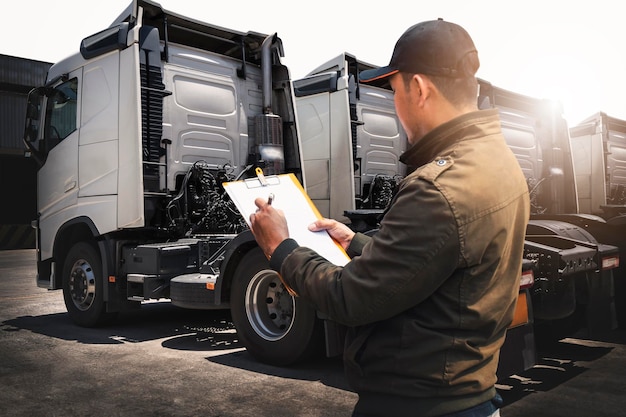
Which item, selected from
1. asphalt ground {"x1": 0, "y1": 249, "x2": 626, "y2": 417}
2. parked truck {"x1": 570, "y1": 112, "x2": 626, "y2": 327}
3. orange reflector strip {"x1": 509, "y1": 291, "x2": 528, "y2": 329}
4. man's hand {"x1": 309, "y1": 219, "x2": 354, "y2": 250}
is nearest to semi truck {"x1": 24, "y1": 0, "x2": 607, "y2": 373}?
asphalt ground {"x1": 0, "y1": 249, "x2": 626, "y2": 417}

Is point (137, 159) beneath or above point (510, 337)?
above

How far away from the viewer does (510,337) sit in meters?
4.50

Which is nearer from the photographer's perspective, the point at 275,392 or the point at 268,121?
the point at 275,392

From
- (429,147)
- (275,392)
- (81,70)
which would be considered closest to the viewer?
(429,147)

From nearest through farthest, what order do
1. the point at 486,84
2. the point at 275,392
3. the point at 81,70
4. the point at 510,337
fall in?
the point at 510,337 < the point at 275,392 < the point at 81,70 < the point at 486,84

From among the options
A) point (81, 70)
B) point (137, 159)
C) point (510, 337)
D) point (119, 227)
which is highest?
point (81, 70)

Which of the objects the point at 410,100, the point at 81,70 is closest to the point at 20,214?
the point at 81,70

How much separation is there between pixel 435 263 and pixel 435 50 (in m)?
0.50

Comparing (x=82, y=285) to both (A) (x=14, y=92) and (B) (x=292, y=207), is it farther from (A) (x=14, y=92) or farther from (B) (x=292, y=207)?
(A) (x=14, y=92)

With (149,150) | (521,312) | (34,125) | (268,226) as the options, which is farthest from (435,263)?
(34,125)

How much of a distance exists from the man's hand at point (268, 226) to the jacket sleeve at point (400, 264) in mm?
212

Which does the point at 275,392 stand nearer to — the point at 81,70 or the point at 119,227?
the point at 119,227

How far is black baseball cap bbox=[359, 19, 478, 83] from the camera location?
1534 millimetres

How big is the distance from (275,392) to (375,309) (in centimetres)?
368
